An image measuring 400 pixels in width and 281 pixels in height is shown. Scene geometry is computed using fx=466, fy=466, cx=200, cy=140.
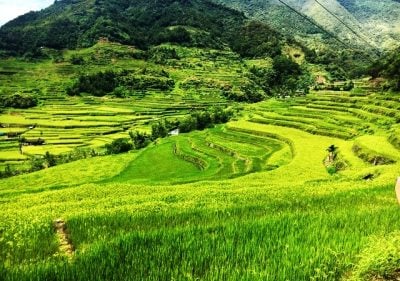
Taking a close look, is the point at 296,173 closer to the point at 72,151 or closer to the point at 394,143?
the point at 394,143

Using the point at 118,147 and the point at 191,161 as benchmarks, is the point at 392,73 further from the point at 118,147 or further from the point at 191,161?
the point at 118,147

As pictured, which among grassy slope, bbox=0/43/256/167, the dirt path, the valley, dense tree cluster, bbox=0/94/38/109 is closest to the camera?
the valley

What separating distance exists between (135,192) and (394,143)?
24.7 meters

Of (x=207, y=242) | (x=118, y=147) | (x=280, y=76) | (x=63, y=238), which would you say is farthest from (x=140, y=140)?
(x=280, y=76)

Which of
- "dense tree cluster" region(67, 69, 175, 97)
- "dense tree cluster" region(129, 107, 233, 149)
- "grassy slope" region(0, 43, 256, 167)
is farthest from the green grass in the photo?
"dense tree cluster" region(67, 69, 175, 97)

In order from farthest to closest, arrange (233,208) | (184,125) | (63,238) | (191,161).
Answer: (184,125) < (191,161) < (233,208) < (63,238)

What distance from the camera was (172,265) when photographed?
597 cm

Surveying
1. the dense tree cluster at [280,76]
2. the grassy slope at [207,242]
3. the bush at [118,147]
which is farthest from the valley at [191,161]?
the dense tree cluster at [280,76]

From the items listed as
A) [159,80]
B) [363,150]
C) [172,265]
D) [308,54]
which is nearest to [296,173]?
[363,150]

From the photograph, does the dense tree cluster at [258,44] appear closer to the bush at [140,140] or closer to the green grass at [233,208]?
the bush at [140,140]

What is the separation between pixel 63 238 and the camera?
788 centimetres

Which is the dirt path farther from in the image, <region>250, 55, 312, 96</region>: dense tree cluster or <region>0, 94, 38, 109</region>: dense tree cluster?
<region>250, 55, 312, 96</region>: dense tree cluster

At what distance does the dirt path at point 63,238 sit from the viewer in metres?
6.98

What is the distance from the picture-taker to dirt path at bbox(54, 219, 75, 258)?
698 centimetres
